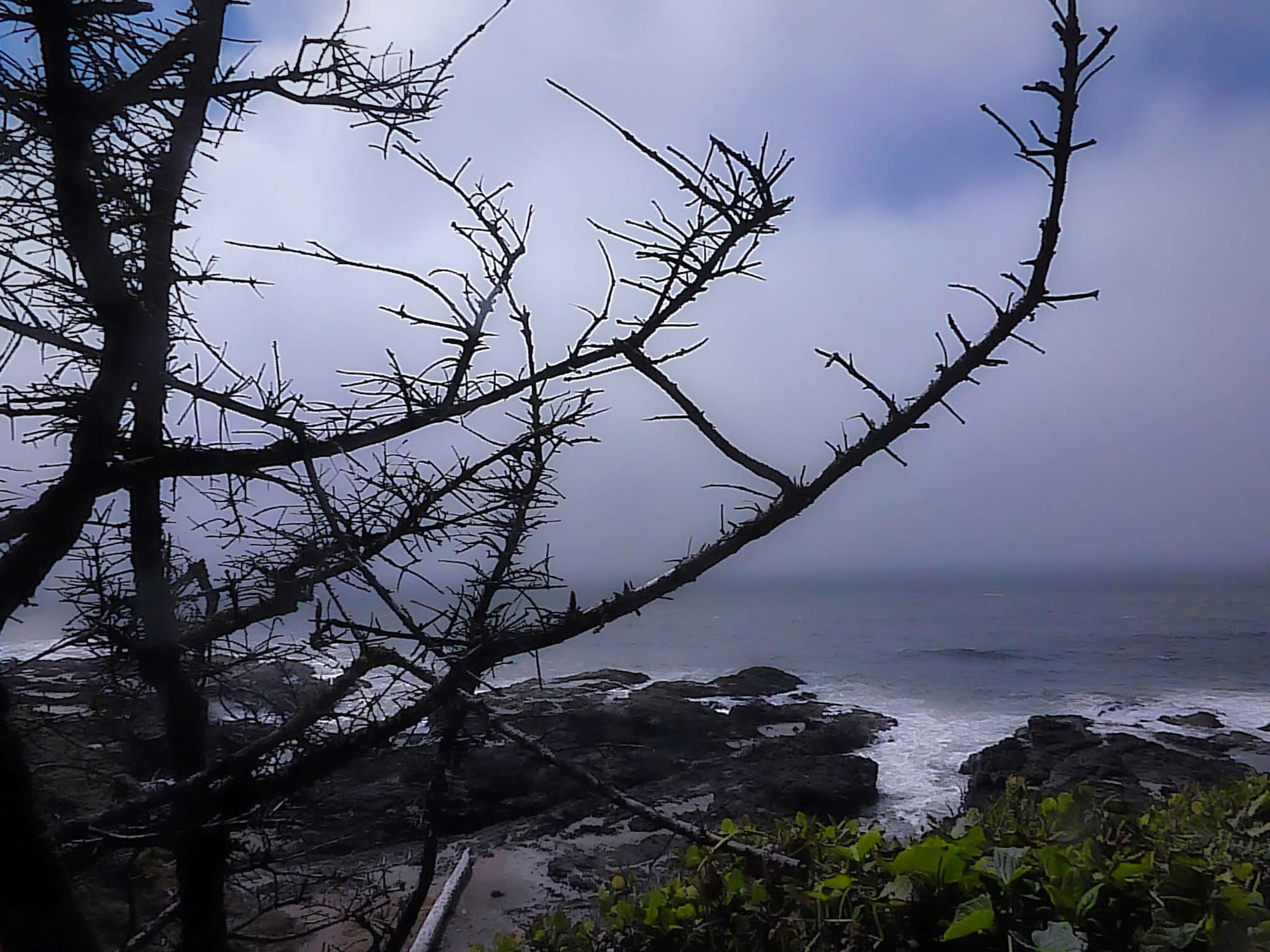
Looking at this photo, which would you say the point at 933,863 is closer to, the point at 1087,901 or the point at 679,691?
the point at 1087,901

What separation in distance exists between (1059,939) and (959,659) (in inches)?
1988

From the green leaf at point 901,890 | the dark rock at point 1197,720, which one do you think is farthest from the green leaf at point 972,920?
the dark rock at point 1197,720

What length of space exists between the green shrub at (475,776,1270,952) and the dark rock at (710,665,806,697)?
2834 centimetres

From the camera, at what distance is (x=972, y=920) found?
154 cm

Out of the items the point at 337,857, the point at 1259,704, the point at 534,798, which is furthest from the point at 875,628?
the point at 337,857

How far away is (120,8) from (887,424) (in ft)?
5.68

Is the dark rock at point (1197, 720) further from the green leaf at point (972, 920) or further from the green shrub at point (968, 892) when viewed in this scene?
the green leaf at point (972, 920)

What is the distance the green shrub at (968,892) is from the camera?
5.21 ft

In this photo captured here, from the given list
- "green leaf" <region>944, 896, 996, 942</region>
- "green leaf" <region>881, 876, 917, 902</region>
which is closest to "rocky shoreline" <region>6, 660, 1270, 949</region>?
"green leaf" <region>881, 876, 917, 902</region>

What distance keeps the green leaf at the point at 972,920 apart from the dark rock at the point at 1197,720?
102 ft

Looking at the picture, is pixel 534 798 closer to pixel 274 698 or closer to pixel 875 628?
pixel 274 698

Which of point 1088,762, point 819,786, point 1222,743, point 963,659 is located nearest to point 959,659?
point 963,659

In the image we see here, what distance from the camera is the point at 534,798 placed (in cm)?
1362

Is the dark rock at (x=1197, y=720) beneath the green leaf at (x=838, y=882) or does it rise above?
beneath
